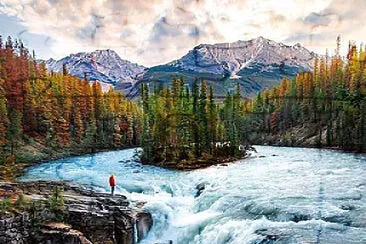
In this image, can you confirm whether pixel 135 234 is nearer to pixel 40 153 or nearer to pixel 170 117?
pixel 170 117

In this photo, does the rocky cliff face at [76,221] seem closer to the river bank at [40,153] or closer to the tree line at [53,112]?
the river bank at [40,153]

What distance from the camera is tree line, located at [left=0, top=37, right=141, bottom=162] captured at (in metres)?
58.0

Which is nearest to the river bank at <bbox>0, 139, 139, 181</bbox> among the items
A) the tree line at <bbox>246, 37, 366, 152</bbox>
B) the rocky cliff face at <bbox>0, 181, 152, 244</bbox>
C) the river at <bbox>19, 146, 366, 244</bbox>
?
the river at <bbox>19, 146, 366, 244</bbox>

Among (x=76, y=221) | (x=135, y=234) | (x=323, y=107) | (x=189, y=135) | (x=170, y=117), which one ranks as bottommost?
(x=135, y=234)

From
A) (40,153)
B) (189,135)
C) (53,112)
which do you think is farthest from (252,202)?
(53,112)

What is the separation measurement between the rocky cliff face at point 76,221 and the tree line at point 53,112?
2721cm

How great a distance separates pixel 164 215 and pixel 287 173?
51.5ft

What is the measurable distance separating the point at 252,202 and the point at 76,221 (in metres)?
10.5

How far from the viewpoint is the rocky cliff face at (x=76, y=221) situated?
59.8ft

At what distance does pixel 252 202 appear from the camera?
23578mm

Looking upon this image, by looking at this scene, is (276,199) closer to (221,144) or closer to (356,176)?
(356,176)

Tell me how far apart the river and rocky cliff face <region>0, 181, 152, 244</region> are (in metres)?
1.59

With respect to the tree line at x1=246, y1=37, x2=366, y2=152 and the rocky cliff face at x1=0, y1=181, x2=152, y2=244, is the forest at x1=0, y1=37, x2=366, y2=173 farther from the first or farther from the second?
the rocky cliff face at x1=0, y1=181, x2=152, y2=244

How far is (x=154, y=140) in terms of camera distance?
53156mm
